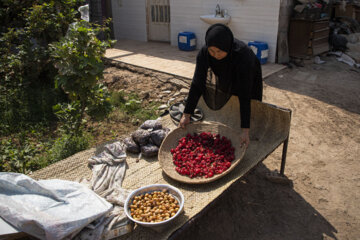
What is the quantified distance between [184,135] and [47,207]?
5.46 feet

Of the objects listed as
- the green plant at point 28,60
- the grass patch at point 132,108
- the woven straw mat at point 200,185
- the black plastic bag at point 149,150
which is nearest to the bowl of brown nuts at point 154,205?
the woven straw mat at point 200,185

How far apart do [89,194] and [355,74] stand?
6.60 m

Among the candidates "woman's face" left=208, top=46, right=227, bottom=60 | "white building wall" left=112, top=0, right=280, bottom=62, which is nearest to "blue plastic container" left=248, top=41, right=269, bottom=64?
"white building wall" left=112, top=0, right=280, bottom=62

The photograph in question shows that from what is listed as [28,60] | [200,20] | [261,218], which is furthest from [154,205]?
[200,20]

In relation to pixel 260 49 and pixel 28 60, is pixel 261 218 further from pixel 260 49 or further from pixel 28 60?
pixel 28 60

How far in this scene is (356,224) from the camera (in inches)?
113

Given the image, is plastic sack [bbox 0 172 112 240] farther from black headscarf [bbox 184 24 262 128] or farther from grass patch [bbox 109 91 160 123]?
grass patch [bbox 109 91 160 123]

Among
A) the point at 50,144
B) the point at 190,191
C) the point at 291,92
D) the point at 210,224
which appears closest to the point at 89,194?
the point at 190,191

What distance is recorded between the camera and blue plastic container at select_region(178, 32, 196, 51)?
8.13 metres

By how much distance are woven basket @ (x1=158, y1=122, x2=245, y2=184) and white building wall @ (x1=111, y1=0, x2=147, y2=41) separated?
720 centimetres

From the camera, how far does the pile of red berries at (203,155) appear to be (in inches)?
109

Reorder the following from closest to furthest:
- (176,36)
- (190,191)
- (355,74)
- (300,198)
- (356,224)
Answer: (190,191) < (356,224) < (300,198) < (355,74) < (176,36)

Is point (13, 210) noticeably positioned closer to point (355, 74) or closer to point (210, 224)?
point (210, 224)

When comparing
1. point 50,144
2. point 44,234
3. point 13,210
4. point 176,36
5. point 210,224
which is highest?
point 176,36
